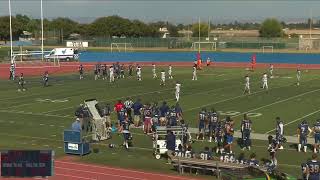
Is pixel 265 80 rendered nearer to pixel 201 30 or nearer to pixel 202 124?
pixel 202 124

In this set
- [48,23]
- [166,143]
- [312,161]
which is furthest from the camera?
[48,23]

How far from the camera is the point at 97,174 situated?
61.4ft

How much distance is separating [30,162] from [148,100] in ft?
77.6

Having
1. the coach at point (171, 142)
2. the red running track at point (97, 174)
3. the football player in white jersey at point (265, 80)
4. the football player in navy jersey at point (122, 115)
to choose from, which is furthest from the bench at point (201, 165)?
the football player in white jersey at point (265, 80)

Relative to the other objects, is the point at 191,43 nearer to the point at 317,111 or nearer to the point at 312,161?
the point at 317,111

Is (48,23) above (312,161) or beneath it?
above

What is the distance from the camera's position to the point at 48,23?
15775cm

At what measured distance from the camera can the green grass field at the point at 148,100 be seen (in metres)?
22.1

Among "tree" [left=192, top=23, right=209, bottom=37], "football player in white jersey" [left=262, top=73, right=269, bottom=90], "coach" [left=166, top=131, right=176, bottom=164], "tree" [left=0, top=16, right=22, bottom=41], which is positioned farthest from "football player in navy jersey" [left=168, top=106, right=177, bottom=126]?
"tree" [left=192, top=23, right=209, bottom=37]

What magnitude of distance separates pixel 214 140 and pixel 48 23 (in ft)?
456

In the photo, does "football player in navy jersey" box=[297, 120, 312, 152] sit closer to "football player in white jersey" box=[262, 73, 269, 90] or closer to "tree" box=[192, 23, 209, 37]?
"football player in white jersey" box=[262, 73, 269, 90]

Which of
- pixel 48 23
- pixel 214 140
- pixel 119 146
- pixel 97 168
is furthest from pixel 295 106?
pixel 48 23

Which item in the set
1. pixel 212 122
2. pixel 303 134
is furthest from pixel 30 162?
pixel 212 122

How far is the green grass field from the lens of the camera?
2206cm
